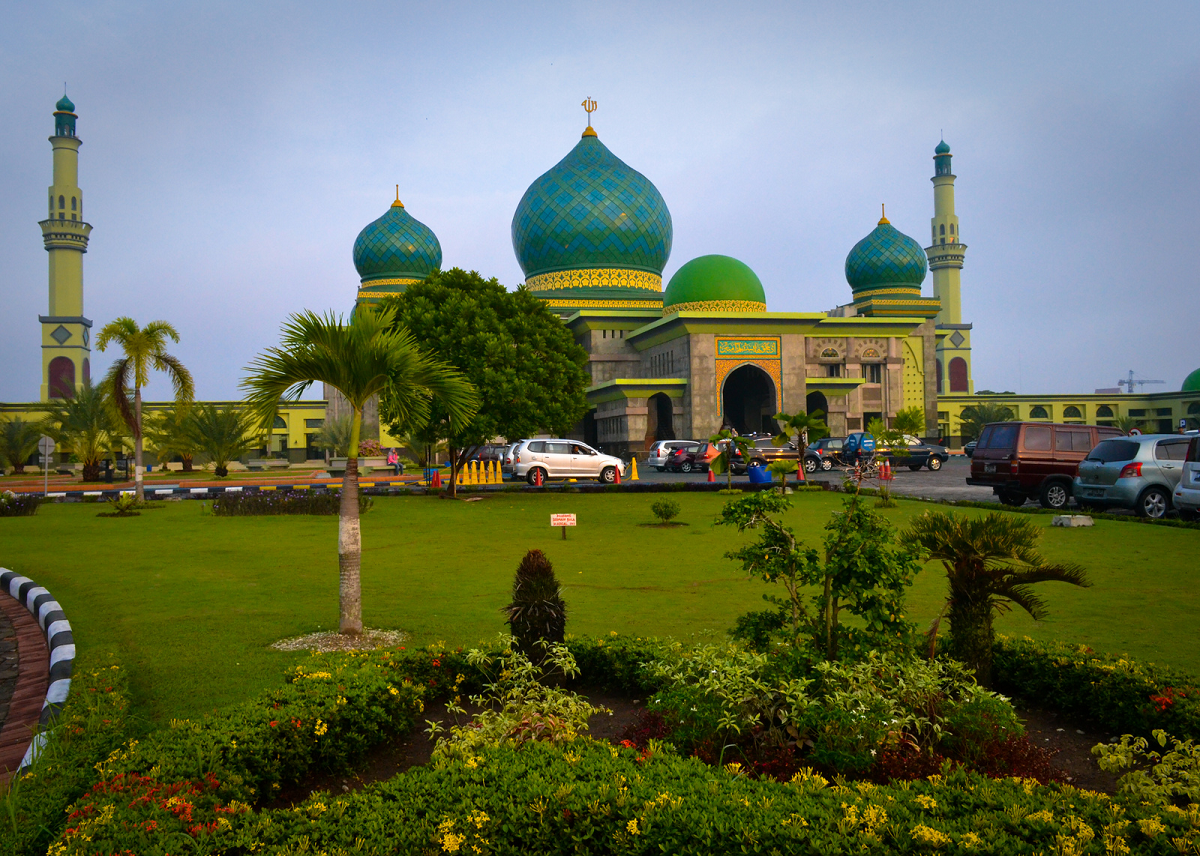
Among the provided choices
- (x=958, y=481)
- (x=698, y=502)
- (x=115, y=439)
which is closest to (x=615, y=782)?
(x=698, y=502)

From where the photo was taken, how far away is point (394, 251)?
46375 mm

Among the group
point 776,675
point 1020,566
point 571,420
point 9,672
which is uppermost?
point 571,420

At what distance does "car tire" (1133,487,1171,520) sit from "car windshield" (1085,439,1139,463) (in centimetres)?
63

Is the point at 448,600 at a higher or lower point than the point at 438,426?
lower

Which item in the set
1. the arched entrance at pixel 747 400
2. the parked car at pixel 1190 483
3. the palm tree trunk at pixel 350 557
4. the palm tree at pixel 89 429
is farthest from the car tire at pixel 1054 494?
the palm tree at pixel 89 429

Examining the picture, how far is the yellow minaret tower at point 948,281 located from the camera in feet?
230

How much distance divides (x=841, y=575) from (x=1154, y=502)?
1241cm

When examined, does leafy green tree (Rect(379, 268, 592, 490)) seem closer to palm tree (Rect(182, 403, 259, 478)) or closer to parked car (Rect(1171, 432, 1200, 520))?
parked car (Rect(1171, 432, 1200, 520))

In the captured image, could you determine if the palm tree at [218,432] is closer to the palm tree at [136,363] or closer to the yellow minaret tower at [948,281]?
the palm tree at [136,363]

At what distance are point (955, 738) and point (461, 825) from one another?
2.33 m

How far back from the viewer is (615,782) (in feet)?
10.9

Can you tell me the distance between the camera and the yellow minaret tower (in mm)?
70000

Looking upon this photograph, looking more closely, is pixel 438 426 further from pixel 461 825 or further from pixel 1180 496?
pixel 461 825

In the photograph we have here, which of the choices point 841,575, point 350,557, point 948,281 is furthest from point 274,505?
point 948,281
